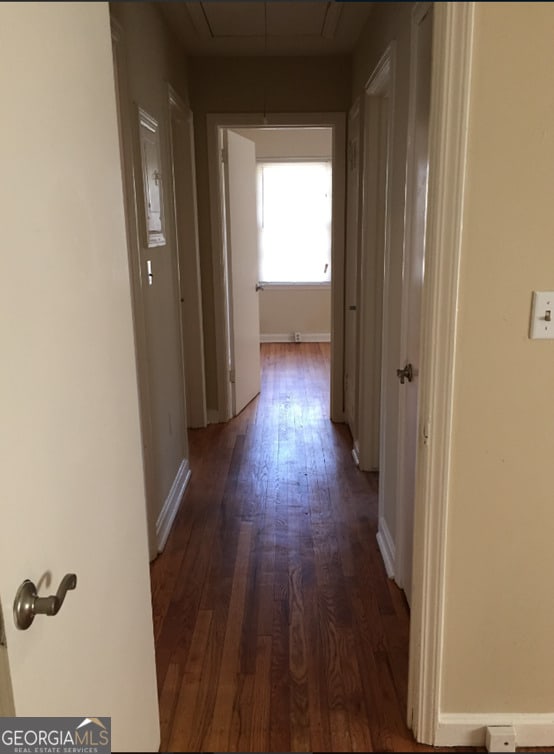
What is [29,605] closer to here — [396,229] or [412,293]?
[412,293]

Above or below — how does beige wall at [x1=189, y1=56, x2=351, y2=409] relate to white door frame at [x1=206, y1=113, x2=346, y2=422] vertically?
above

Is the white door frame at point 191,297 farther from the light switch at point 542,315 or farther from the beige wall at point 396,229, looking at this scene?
the light switch at point 542,315

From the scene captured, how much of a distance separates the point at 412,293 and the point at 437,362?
78 centimetres

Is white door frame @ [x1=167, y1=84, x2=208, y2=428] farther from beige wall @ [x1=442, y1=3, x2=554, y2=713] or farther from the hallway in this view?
beige wall @ [x1=442, y1=3, x2=554, y2=713]

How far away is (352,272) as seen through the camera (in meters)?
3.65

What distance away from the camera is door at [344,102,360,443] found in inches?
133

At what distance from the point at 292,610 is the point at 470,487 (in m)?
1.01

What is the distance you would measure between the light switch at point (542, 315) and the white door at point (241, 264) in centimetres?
300

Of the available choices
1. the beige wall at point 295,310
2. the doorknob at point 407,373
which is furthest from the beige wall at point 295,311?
the doorknob at point 407,373

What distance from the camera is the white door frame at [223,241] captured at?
3.63 metres

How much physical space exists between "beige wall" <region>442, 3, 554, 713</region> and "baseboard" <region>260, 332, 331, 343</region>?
553cm

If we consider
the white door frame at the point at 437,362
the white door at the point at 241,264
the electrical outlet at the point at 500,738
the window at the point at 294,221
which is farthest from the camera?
the window at the point at 294,221

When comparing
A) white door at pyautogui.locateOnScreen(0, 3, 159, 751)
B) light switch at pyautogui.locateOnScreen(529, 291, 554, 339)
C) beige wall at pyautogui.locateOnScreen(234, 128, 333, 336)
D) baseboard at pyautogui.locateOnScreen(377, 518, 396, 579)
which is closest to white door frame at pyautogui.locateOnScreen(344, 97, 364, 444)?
baseboard at pyautogui.locateOnScreen(377, 518, 396, 579)

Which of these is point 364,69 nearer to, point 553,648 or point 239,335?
point 239,335
